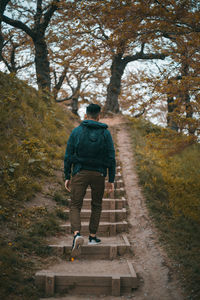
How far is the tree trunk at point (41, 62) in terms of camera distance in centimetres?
1371

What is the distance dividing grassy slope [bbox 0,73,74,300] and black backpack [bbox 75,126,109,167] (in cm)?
161

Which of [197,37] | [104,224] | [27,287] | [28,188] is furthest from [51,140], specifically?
[27,287]

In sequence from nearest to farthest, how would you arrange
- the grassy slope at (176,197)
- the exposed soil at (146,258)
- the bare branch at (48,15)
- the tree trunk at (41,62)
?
the exposed soil at (146,258) < the grassy slope at (176,197) < the bare branch at (48,15) < the tree trunk at (41,62)

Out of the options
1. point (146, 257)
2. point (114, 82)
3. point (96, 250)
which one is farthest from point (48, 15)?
point (146, 257)

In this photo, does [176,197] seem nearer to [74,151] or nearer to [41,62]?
[74,151]

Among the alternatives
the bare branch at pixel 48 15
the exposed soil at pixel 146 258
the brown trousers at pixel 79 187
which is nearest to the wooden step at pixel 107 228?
the exposed soil at pixel 146 258

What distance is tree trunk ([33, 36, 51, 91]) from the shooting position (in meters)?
13.7

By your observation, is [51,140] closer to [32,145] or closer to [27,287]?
[32,145]

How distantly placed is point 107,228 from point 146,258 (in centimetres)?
121

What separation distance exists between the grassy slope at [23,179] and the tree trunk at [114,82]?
7743 millimetres

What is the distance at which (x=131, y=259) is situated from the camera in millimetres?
4375

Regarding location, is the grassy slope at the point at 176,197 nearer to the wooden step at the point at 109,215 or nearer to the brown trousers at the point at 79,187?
the wooden step at the point at 109,215

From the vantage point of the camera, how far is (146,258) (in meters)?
4.41

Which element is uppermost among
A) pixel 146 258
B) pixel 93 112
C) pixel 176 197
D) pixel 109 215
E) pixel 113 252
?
pixel 93 112
